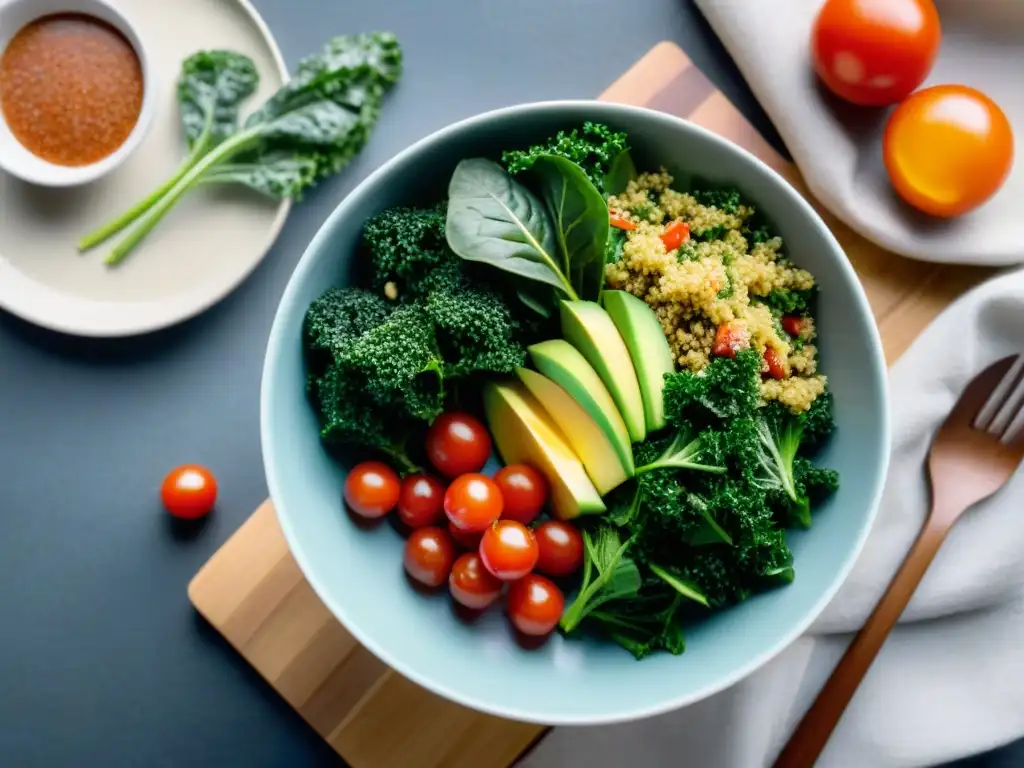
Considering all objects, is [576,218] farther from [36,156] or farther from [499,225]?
[36,156]

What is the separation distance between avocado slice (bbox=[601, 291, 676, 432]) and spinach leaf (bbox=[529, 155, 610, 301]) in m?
0.05

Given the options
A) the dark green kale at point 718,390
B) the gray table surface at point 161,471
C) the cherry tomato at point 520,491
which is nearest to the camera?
the dark green kale at point 718,390

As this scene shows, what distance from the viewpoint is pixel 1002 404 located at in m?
1.42

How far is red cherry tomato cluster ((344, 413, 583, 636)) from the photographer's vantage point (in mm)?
1240

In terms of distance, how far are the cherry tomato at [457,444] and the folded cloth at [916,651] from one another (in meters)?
0.50

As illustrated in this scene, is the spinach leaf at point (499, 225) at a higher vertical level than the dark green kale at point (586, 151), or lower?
lower

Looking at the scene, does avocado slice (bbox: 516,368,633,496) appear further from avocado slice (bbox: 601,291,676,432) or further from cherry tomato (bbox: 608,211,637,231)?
cherry tomato (bbox: 608,211,637,231)

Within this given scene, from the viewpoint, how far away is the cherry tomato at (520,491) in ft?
4.20

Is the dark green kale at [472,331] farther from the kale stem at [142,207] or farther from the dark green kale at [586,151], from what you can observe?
the kale stem at [142,207]

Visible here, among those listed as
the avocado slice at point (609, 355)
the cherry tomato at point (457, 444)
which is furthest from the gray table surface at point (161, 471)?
the avocado slice at point (609, 355)

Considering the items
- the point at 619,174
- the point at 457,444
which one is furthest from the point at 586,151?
the point at 457,444

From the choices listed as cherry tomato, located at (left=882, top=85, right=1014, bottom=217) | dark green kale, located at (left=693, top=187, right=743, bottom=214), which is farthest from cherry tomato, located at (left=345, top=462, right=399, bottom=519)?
cherry tomato, located at (left=882, top=85, right=1014, bottom=217)

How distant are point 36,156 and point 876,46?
1342 millimetres

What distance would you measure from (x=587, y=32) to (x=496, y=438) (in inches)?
30.7
